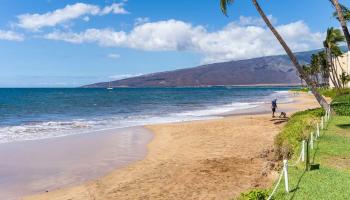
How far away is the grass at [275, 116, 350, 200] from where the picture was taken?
1172 cm

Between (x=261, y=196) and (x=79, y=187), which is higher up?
(x=261, y=196)

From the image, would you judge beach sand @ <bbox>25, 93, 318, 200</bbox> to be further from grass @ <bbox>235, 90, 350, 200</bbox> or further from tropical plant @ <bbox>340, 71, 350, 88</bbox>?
tropical plant @ <bbox>340, 71, 350, 88</bbox>

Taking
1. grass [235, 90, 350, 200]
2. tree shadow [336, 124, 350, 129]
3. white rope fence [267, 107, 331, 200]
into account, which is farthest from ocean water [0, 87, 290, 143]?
tree shadow [336, 124, 350, 129]

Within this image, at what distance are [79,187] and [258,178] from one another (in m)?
6.65

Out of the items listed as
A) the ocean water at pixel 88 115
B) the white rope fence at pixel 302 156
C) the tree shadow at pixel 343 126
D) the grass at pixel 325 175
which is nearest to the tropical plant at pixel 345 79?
the ocean water at pixel 88 115

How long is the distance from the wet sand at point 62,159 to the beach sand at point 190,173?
0.91 m

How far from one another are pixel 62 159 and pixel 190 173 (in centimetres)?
751

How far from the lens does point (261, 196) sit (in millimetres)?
10906

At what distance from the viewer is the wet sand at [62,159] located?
651 inches

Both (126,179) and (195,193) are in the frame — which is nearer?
(195,193)

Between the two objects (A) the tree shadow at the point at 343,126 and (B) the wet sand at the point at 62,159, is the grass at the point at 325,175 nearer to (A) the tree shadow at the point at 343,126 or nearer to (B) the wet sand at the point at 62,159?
(A) the tree shadow at the point at 343,126

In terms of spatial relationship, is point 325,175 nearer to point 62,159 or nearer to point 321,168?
point 321,168

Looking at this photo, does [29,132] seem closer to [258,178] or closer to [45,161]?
[45,161]

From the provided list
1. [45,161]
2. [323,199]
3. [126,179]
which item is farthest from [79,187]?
[323,199]
